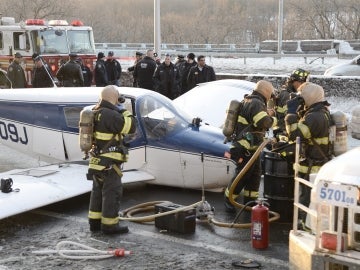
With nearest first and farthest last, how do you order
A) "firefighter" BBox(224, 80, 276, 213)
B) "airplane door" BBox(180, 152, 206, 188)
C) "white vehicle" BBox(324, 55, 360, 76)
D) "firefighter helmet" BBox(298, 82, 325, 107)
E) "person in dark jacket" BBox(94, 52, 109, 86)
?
"firefighter helmet" BBox(298, 82, 325, 107) → "firefighter" BBox(224, 80, 276, 213) → "airplane door" BBox(180, 152, 206, 188) → "person in dark jacket" BBox(94, 52, 109, 86) → "white vehicle" BBox(324, 55, 360, 76)

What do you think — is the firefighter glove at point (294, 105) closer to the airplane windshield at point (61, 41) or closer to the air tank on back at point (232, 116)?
the air tank on back at point (232, 116)

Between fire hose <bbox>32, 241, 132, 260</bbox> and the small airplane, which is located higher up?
the small airplane

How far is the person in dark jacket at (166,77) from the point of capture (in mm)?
15391

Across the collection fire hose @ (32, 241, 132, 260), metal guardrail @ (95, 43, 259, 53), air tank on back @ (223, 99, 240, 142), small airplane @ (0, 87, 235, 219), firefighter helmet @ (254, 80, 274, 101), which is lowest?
fire hose @ (32, 241, 132, 260)

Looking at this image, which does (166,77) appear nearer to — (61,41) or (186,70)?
(186,70)

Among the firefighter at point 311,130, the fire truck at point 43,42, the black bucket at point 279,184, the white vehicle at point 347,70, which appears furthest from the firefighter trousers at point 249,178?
the white vehicle at point 347,70

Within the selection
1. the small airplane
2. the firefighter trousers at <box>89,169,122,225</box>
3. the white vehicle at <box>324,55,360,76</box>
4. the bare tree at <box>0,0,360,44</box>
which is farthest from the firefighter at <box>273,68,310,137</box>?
the bare tree at <box>0,0,360,44</box>

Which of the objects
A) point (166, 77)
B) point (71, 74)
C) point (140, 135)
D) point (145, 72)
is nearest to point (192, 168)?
point (140, 135)

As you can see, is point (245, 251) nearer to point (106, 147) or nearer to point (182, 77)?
point (106, 147)

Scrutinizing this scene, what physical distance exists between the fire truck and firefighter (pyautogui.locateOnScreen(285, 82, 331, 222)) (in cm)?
1425

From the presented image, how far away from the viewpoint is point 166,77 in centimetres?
1540

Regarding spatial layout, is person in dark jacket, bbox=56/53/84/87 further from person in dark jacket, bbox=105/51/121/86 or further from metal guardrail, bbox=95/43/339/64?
metal guardrail, bbox=95/43/339/64

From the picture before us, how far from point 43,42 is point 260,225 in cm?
1534

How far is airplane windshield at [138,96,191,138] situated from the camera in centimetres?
911
